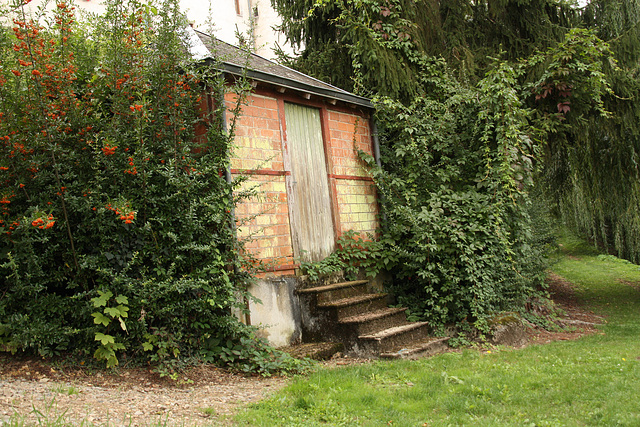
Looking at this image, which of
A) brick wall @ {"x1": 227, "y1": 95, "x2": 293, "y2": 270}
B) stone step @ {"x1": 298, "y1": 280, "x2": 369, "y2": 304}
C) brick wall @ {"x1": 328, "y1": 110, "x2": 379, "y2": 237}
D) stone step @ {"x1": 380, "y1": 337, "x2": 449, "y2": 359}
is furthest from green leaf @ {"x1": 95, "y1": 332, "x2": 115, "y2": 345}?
brick wall @ {"x1": 328, "y1": 110, "x2": 379, "y2": 237}

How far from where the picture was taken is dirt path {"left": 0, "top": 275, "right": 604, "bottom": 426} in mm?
3451

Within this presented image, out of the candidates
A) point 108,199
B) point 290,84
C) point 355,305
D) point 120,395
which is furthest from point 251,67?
point 120,395

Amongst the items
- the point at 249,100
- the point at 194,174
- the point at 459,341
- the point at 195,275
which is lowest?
the point at 459,341

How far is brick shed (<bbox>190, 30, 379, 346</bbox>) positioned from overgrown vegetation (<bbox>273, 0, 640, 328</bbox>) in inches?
18.2

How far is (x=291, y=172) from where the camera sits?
690 centimetres

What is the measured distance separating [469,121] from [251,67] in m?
3.91

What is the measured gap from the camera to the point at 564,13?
9.55 m

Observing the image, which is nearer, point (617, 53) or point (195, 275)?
point (195, 275)

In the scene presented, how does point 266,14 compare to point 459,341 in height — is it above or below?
above

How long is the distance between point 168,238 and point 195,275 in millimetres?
468

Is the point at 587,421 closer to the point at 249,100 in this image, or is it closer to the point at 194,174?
the point at 194,174

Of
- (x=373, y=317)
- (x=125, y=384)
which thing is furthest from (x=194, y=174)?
(x=373, y=317)

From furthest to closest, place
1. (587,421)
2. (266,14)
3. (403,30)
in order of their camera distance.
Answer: (266,14) → (403,30) → (587,421)

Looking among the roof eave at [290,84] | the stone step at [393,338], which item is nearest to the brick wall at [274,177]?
the roof eave at [290,84]
